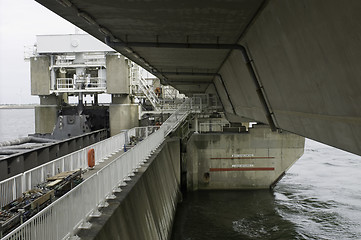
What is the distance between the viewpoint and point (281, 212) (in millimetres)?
23828

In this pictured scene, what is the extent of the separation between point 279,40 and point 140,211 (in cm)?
745

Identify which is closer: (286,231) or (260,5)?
(260,5)

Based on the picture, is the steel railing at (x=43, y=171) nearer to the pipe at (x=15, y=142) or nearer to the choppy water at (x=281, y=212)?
the choppy water at (x=281, y=212)

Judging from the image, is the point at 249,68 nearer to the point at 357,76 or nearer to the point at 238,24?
the point at 238,24

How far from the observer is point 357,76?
5762 mm

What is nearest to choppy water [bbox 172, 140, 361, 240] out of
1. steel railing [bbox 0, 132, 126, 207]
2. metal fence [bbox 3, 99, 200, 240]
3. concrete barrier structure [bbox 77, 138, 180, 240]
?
concrete barrier structure [bbox 77, 138, 180, 240]

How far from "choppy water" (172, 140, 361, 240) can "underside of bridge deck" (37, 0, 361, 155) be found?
10.1 metres

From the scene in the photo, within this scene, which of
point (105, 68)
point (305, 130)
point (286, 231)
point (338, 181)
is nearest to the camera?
point (305, 130)

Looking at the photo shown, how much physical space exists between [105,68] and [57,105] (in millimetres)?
6477

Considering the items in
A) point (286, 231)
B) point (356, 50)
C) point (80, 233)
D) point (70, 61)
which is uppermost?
point (70, 61)

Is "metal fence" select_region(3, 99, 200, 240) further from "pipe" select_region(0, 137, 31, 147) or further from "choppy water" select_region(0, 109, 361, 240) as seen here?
"pipe" select_region(0, 137, 31, 147)

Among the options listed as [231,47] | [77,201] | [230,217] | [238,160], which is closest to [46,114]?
[238,160]

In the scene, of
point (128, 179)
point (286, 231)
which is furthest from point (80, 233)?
A: point (286, 231)

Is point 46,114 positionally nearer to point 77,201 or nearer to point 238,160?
point 238,160
